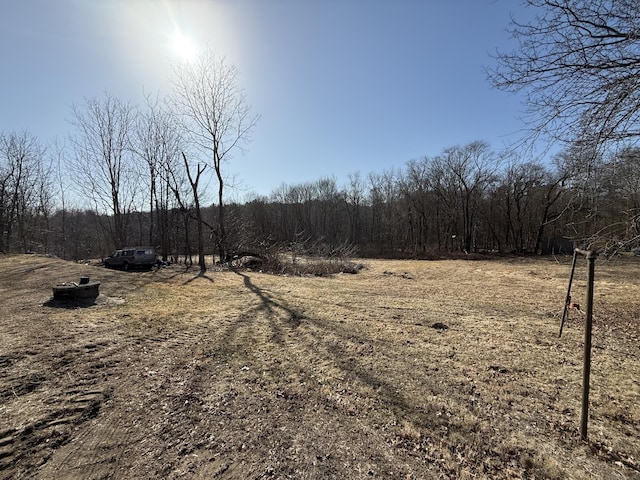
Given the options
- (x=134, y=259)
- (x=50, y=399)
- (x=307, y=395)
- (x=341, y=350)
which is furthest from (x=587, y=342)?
(x=134, y=259)

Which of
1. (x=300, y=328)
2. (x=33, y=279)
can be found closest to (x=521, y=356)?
(x=300, y=328)

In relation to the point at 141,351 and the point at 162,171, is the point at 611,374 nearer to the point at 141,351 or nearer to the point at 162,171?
the point at 141,351

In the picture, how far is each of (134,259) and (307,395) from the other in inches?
725

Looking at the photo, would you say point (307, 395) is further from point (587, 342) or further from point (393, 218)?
point (393, 218)

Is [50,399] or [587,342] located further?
[50,399]

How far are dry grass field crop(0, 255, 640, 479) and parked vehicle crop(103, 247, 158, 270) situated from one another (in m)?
11.4

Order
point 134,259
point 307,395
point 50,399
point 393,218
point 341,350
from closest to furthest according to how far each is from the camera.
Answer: point 50,399, point 307,395, point 341,350, point 134,259, point 393,218

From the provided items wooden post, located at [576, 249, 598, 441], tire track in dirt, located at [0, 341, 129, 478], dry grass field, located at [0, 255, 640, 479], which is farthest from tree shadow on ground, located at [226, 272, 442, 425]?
tire track in dirt, located at [0, 341, 129, 478]

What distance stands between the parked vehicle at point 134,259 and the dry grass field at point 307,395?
11414mm

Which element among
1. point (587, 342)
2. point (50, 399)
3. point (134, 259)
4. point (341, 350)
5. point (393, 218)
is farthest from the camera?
point (393, 218)

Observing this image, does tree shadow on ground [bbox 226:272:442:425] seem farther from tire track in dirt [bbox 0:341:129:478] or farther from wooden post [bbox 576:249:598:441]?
tire track in dirt [bbox 0:341:129:478]

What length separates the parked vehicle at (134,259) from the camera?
17875mm

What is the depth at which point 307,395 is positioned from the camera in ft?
11.4

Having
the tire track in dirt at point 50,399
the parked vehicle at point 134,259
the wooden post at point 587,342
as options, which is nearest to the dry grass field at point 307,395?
the tire track in dirt at point 50,399
